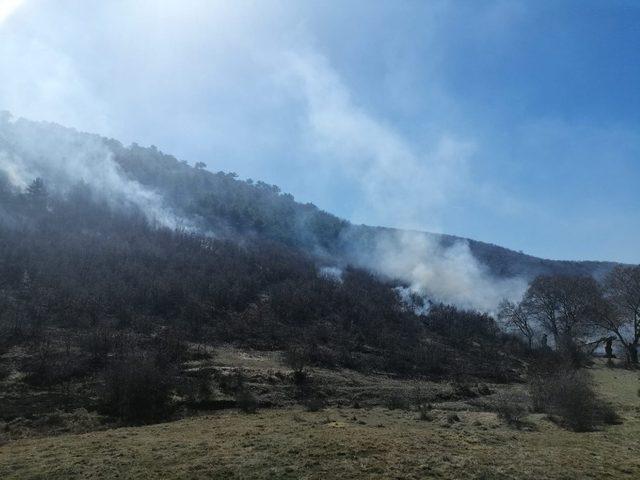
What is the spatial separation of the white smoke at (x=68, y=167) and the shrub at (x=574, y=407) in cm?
5132

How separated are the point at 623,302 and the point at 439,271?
32.2 metres

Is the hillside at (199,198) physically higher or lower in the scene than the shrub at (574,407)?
higher

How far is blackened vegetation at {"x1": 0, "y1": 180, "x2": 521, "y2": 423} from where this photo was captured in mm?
22438

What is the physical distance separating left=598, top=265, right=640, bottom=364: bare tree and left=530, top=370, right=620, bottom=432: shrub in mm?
24395

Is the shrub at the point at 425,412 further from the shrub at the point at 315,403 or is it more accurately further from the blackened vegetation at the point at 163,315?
the blackened vegetation at the point at 163,315

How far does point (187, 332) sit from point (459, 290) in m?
43.9

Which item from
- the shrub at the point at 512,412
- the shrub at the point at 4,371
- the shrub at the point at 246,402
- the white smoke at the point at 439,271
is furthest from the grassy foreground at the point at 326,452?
the white smoke at the point at 439,271

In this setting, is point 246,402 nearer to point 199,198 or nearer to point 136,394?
point 136,394

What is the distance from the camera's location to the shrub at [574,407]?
Answer: 1741 cm

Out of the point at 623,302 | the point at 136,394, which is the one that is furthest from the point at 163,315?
the point at 623,302

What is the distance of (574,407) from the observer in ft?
58.0

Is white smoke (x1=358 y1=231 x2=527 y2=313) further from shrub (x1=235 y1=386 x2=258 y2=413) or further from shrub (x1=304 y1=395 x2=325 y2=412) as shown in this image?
shrub (x1=235 y1=386 x2=258 y2=413)

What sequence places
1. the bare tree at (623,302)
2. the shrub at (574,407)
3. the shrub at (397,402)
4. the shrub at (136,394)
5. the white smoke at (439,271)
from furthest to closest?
Answer: the white smoke at (439,271)
the bare tree at (623,302)
the shrub at (397,402)
the shrub at (136,394)
the shrub at (574,407)

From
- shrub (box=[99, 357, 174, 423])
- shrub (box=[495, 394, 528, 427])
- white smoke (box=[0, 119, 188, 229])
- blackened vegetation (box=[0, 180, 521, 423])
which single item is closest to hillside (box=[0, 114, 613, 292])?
white smoke (box=[0, 119, 188, 229])
